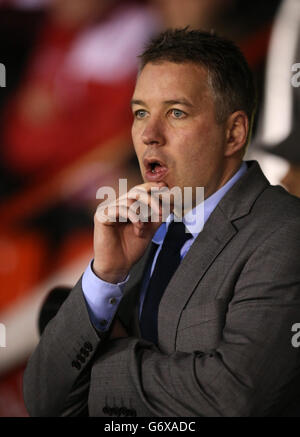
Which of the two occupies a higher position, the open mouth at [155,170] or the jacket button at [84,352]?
the open mouth at [155,170]

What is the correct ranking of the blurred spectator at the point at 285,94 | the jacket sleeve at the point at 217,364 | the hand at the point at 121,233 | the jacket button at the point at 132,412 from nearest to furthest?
the jacket sleeve at the point at 217,364 < the jacket button at the point at 132,412 < the hand at the point at 121,233 < the blurred spectator at the point at 285,94

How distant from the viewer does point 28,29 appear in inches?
81.7

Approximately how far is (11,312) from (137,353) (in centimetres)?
98

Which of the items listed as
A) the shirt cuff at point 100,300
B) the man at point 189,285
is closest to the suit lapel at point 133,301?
the man at point 189,285

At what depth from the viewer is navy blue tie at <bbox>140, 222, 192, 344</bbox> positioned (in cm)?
149

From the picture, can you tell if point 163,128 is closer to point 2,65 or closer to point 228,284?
point 228,284

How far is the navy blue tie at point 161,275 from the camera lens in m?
1.49

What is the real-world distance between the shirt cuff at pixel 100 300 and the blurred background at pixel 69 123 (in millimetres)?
708

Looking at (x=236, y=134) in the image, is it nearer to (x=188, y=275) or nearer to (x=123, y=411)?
(x=188, y=275)

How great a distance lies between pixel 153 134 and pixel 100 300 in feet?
1.58

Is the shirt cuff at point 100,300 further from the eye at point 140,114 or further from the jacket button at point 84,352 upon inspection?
the eye at point 140,114

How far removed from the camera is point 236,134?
5.23ft

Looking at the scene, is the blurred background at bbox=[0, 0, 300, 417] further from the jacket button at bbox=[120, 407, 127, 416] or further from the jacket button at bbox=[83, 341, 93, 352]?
the jacket button at bbox=[120, 407, 127, 416]
